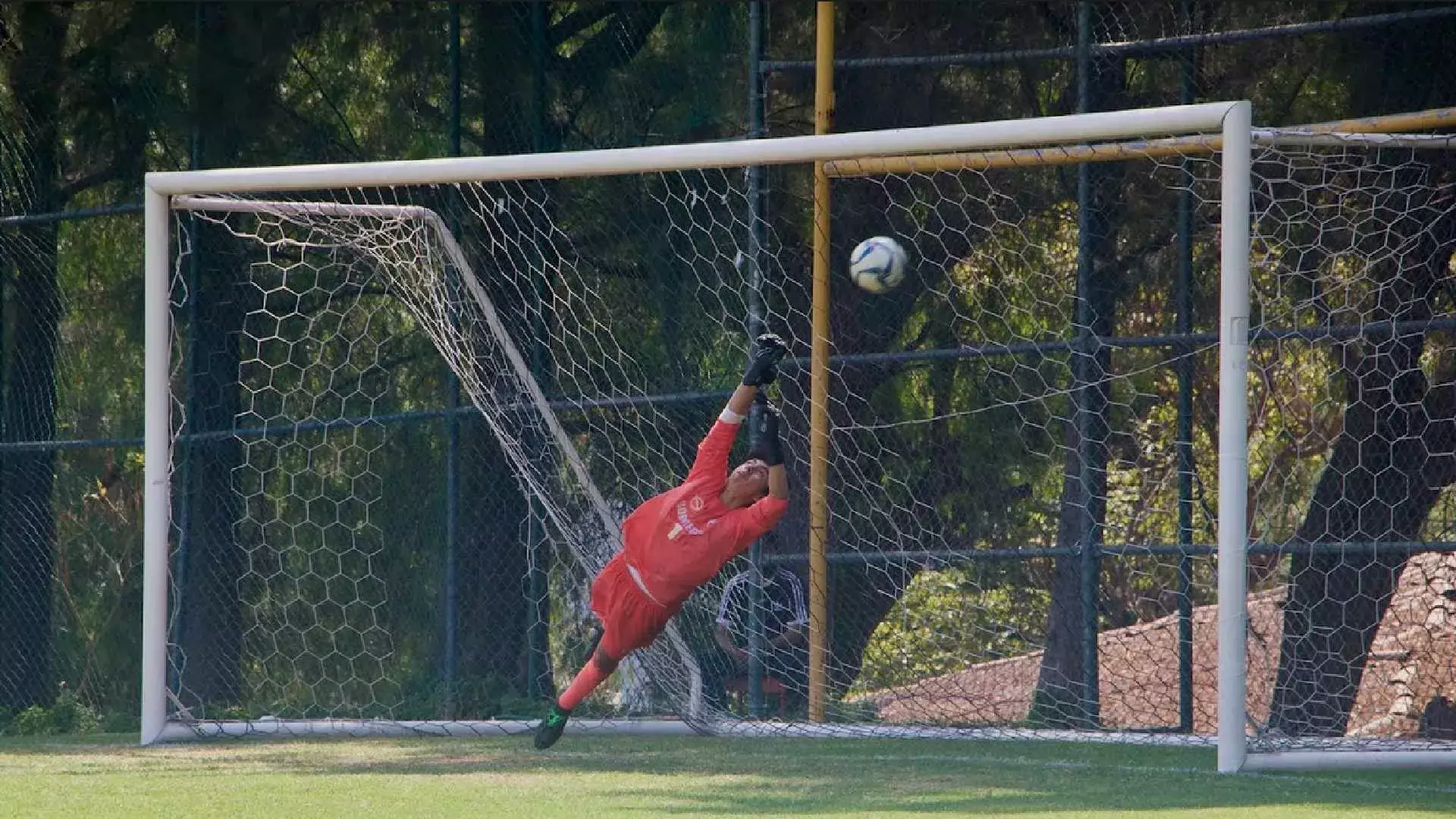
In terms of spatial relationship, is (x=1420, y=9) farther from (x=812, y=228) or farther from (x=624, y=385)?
(x=624, y=385)

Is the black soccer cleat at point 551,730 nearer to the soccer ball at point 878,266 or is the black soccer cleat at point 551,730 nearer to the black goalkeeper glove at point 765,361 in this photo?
the black goalkeeper glove at point 765,361

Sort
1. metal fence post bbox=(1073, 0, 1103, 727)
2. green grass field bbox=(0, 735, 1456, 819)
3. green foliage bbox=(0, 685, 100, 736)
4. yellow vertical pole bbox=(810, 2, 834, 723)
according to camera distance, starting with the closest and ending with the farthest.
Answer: green grass field bbox=(0, 735, 1456, 819), metal fence post bbox=(1073, 0, 1103, 727), yellow vertical pole bbox=(810, 2, 834, 723), green foliage bbox=(0, 685, 100, 736)

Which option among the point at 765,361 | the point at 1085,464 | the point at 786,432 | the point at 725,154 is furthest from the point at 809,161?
the point at 786,432

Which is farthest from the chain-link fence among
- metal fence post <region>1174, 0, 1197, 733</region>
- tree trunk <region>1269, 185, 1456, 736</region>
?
tree trunk <region>1269, 185, 1456, 736</region>

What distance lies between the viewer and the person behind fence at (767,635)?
8922 mm

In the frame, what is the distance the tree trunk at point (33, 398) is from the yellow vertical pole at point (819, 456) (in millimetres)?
4954

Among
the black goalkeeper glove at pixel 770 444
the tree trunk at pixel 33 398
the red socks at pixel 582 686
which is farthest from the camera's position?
the tree trunk at pixel 33 398

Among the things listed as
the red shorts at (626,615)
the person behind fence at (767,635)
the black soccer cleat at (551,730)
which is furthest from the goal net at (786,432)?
the black soccer cleat at (551,730)

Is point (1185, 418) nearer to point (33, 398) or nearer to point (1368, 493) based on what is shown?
point (1368, 493)

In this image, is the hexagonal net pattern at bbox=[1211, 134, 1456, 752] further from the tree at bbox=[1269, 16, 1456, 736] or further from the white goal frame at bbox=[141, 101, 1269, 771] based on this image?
the white goal frame at bbox=[141, 101, 1269, 771]

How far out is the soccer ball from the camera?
773 centimetres

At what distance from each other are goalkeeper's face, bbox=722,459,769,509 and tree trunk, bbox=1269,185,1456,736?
2401 mm

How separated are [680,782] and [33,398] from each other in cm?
623

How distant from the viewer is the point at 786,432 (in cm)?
962
